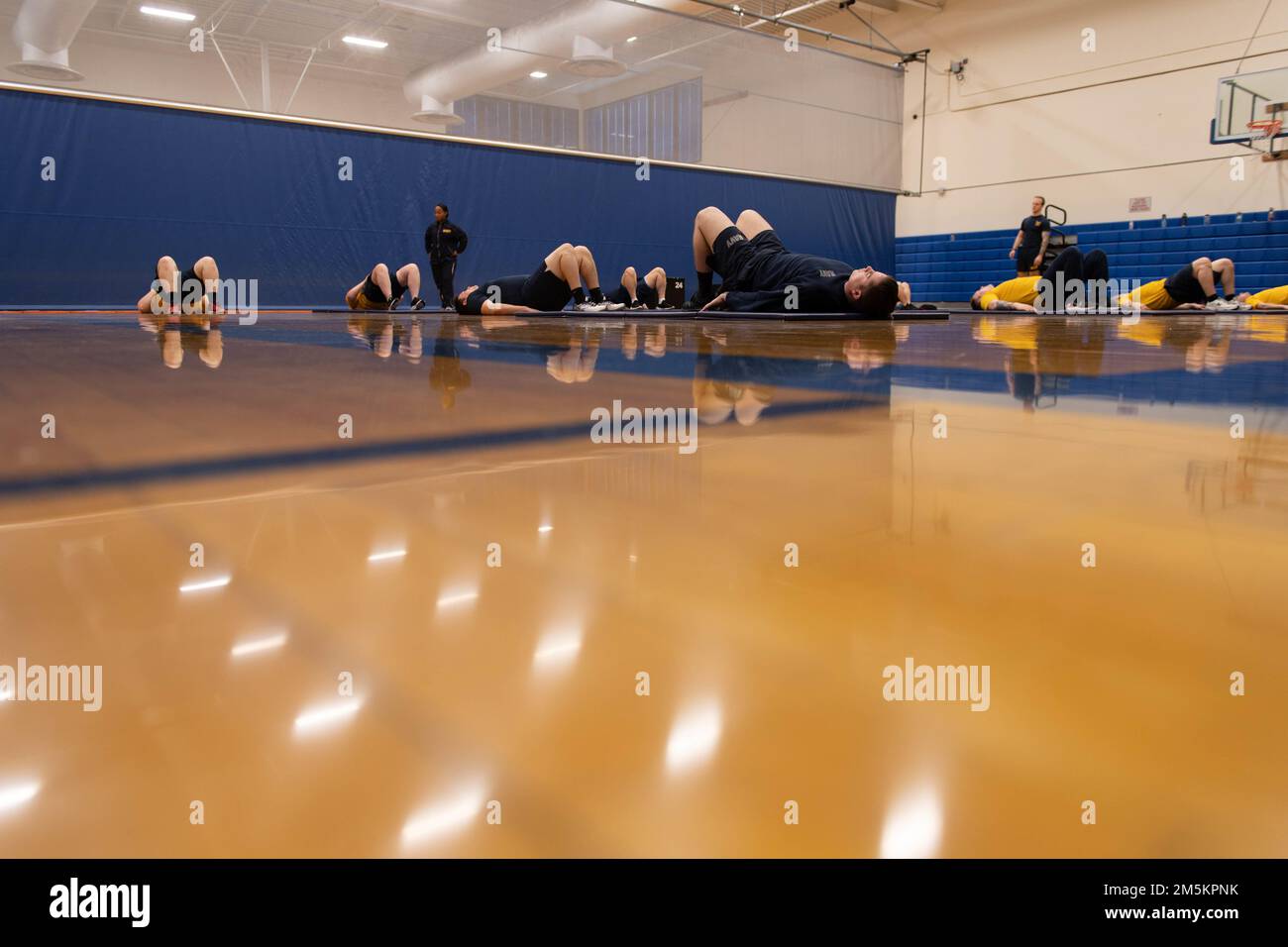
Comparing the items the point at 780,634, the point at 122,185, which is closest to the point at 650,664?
the point at 780,634

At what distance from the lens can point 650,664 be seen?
15.1 inches

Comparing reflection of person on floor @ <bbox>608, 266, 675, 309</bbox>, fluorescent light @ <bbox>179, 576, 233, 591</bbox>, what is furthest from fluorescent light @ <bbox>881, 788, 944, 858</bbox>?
reflection of person on floor @ <bbox>608, 266, 675, 309</bbox>

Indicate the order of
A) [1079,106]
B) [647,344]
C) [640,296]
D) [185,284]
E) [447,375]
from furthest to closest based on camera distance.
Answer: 1. [1079,106]
2. [640,296]
3. [185,284]
4. [647,344]
5. [447,375]

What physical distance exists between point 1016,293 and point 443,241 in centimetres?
536

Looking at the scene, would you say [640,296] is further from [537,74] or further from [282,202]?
[282,202]

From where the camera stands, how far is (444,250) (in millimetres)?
9133

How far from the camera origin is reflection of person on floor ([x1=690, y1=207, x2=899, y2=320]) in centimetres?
458

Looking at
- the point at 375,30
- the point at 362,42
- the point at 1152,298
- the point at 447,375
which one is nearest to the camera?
the point at 447,375

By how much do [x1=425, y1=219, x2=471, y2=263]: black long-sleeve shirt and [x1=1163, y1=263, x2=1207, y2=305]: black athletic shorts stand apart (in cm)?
628

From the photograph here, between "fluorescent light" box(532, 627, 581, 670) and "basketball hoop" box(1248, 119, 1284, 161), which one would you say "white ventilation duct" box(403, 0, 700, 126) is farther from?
"fluorescent light" box(532, 627, 581, 670)

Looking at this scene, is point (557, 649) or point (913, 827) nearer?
point (913, 827)

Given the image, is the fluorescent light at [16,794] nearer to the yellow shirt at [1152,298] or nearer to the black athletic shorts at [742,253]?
the black athletic shorts at [742,253]

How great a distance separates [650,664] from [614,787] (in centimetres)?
9

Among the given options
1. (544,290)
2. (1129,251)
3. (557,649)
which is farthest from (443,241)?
(557,649)
